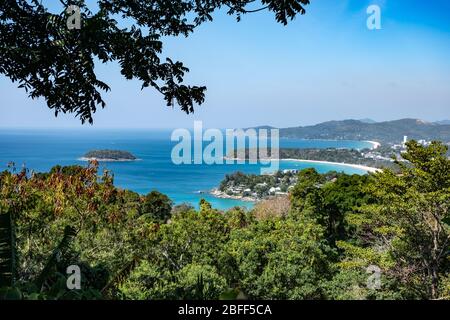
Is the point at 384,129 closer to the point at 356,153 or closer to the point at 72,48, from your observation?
the point at 356,153

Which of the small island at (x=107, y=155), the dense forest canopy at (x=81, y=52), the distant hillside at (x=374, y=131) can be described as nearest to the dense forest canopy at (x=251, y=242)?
the dense forest canopy at (x=81, y=52)

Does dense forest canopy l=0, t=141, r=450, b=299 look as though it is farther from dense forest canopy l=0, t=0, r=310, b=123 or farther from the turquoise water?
the turquoise water

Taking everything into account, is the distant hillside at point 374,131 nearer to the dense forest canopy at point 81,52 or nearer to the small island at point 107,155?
the small island at point 107,155

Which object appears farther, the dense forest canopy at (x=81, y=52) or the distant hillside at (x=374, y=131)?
the distant hillside at (x=374, y=131)

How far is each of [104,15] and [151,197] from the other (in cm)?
2550

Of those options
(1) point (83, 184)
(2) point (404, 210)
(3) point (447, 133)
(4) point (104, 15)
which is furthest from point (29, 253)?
(3) point (447, 133)

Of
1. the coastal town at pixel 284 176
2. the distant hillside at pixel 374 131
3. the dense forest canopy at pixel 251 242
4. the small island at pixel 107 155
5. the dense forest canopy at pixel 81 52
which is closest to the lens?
the dense forest canopy at pixel 81 52

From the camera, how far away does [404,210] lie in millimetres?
11148

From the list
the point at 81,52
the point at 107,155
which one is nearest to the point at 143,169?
the point at 107,155

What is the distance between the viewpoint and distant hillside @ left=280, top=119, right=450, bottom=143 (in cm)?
7889

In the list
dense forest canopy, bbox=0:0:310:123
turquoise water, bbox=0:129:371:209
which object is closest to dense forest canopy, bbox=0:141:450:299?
dense forest canopy, bbox=0:0:310:123

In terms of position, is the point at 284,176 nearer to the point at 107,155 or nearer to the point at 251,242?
the point at 107,155

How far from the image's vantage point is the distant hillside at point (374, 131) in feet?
259

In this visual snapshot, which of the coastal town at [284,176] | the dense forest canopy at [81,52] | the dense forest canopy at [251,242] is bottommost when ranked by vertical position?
the coastal town at [284,176]
